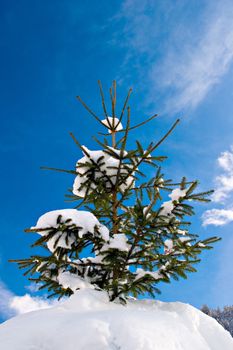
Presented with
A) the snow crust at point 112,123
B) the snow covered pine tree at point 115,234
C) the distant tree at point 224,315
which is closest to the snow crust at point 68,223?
the snow covered pine tree at point 115,234

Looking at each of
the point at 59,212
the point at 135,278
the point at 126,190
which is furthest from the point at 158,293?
the point at 59,212

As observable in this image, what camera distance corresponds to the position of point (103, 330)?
461 cm

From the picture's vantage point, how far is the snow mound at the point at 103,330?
4.43 m

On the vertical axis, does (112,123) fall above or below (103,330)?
above

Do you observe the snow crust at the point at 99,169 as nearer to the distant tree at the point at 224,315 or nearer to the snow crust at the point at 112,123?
the snow crust at the point at 112,123

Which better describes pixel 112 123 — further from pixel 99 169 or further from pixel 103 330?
pixel 103 330

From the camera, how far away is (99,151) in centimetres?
777

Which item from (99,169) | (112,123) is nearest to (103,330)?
(99,169)

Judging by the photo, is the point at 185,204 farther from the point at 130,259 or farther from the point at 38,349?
the point at 38,349

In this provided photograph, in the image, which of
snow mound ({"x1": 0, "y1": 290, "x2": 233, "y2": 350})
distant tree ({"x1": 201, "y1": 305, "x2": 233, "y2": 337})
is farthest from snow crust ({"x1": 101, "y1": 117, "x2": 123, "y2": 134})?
distant tree ({"x1": 201, "y1": 305, "x2": 233, "y2": 337})

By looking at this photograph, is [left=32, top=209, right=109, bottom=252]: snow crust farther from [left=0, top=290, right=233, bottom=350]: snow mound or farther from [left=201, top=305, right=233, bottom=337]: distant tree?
[left=201, top=305, right=233, bottom=337]: distant tree

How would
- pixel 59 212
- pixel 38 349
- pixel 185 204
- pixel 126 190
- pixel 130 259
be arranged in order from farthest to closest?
pixel 126 190 < pixel 130 259 < pixel 185 204 < pixel 59 212 < pixel 38 349

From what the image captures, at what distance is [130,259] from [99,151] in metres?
2.66

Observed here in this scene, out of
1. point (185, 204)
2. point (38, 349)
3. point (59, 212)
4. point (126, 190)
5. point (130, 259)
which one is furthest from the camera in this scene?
point (126, 190)
